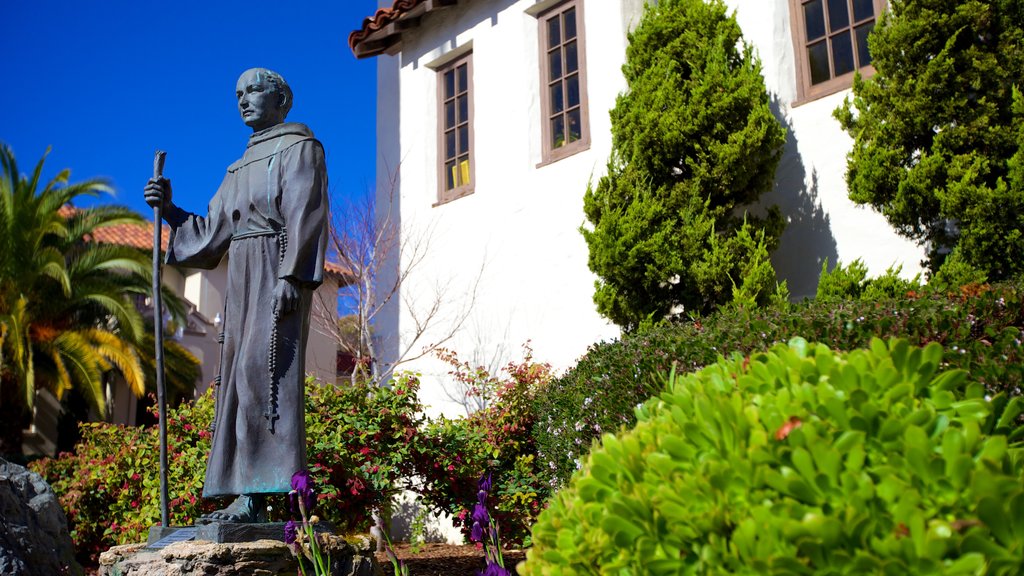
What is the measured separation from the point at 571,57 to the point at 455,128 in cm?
207

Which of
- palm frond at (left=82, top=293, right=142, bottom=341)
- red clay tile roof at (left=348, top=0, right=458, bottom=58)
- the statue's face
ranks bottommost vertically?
the statue's face

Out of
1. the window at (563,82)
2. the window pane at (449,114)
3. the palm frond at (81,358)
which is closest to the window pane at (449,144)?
the window pane at (449,114)

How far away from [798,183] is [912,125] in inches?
60.2

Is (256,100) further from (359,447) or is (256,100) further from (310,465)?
(359,447)

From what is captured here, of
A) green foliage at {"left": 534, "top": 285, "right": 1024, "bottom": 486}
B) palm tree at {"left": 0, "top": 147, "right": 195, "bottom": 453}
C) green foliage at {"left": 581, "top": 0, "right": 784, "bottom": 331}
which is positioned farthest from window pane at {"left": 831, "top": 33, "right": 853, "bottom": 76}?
palm tree at {"left": 0, "top": 147, "right": 195, "bottom": 453}

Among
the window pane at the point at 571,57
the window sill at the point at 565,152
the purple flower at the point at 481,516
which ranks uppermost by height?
the window pane at the point at 571,57

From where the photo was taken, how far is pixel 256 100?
505 centimetres

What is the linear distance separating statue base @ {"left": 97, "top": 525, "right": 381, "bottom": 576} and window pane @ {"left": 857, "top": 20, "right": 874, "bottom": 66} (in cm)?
633

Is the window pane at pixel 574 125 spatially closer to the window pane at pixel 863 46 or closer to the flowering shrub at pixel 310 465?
the window pane at pixel 863 46

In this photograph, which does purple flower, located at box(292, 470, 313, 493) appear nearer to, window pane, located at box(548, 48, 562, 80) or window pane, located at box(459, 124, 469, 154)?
window pane, located at box(548, 48, 562, 80)

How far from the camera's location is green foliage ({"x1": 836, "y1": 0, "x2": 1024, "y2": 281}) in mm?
6004

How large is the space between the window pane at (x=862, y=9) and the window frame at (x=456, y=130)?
498 centimetres

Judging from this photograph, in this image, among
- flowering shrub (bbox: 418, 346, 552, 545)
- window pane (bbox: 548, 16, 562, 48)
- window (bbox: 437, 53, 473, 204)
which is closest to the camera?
flowering shrub (bbox: 418, 346, 552, 545)

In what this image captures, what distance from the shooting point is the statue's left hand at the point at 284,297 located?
4.48 metres
